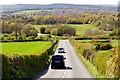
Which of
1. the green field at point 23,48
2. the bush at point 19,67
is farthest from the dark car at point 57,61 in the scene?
the green field at point 23,48

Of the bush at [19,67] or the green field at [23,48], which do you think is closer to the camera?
the bush at [19,67]

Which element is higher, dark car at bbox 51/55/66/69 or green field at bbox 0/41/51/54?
dark car at bbox 51/55/66/69

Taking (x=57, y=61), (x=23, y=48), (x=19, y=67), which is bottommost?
(x=23, y=48)

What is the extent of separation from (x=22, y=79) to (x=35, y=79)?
9.34 ft

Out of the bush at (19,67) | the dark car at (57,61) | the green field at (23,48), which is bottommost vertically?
the green field at (23,48)

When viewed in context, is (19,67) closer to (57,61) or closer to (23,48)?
(57,61)

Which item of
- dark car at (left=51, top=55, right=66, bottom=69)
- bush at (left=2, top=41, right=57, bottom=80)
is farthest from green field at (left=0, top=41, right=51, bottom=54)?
bush at (left=2, top=41, right=57, bottom=80)

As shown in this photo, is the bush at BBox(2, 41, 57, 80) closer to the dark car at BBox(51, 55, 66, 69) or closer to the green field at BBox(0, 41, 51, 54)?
the dark car at BBox(51, 55, 66, 69)

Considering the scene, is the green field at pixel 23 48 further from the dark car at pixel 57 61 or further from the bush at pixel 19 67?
the bush at pixel 19 67

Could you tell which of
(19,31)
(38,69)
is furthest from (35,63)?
(19,31)

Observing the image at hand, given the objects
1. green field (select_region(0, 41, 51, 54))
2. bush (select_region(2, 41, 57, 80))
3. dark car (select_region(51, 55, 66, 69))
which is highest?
bush (select_region(2, 41, 57, 80))

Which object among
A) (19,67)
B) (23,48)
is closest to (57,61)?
(19,67)

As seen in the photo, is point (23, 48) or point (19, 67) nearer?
point (19, 67)

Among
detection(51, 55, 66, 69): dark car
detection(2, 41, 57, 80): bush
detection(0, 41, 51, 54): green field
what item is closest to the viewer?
detection(2, 41, 57, 80): bush
